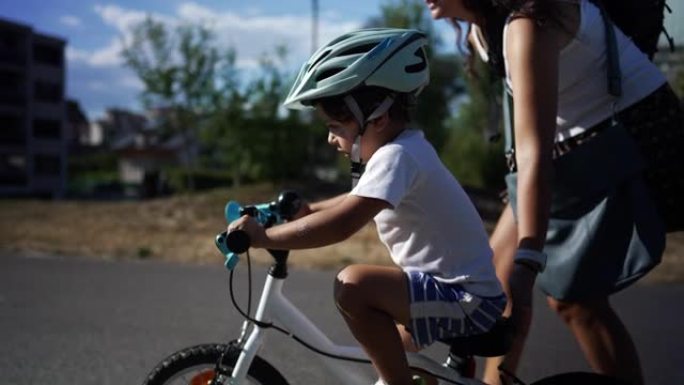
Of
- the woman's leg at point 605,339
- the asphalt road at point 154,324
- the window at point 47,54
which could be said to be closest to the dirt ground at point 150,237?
the asphalt road at point 154,324

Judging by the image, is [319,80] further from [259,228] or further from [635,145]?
[635,145]

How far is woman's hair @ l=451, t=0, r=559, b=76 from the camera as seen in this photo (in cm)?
199

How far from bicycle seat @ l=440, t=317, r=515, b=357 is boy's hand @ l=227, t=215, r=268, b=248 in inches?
24.1

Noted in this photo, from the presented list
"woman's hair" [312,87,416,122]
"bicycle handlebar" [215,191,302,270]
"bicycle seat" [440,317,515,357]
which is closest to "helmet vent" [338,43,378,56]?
"woman's hair" [312,87,416,122]

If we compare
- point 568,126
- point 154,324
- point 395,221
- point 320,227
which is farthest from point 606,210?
point 154,324

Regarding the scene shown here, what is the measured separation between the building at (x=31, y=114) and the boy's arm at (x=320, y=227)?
58619 millimetres

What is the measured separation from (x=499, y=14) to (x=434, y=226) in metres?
0.71

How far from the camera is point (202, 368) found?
226 cm

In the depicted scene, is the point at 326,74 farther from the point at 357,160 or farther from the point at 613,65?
the point at 613,65

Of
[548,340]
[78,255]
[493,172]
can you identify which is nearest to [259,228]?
[548,340]

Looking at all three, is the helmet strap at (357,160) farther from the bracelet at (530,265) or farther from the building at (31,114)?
the building at (31,114)

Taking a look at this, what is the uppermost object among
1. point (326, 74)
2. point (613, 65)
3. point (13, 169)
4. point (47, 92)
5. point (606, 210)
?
point (613, 65)

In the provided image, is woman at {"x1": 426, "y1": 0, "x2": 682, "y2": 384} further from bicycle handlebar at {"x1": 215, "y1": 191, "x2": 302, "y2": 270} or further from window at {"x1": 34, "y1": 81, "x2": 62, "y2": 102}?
window at {"x1": 34, "y1": 81, "x2": 62, "y2": 102}

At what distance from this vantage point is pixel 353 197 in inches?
76.4
